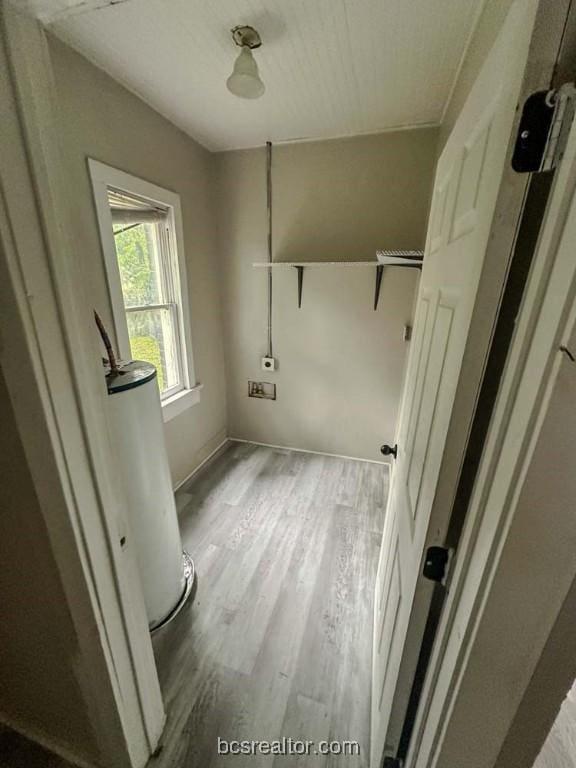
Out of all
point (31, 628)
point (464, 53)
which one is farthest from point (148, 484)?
point (464, 53)

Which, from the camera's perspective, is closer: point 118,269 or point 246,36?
point 246,36

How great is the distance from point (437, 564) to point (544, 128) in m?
0.70

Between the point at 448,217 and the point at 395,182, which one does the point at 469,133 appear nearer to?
the point at 448,217

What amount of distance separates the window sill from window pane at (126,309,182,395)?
94 mm

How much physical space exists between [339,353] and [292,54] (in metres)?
1.73

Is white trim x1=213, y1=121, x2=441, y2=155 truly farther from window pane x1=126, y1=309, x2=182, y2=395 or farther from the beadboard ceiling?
window pane x1=126, y1=309, x2=182, y2=395

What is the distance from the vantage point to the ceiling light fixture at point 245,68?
3.81 ft

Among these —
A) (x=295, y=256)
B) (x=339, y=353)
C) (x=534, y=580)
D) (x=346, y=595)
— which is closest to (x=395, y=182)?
(x=295, y=256)

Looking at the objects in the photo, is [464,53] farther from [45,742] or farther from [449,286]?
[45,742]

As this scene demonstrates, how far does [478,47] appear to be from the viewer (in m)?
1.08

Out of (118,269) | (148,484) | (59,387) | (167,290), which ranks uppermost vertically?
(118,269)

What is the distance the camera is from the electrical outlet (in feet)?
9.05

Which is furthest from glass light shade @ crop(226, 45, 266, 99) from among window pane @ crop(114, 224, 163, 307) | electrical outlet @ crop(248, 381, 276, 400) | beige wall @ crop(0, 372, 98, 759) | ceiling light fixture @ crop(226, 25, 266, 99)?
electrical outlet @ crop(248, 381, 276, 400)

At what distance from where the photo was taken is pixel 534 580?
17.0 inches
